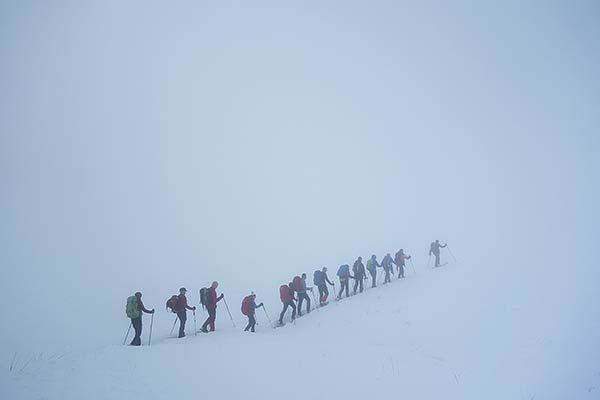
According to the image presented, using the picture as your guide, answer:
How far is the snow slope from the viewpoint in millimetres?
8805

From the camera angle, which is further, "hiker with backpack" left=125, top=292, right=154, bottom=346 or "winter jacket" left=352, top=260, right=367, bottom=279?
"winter jacket" left=352, top=260, right=367, bottom=279

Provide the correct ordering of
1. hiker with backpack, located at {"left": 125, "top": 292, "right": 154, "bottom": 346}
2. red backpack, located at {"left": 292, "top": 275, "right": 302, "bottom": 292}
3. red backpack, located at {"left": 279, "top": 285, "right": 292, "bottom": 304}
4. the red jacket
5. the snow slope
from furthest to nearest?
red backpack, located at {"left": 292, "top": 275, "right": 302, "bottom": 292}
red backpack, located at {"left": 279, "top": 285, "right": 292, "bottom": 304}
the red jacket
hiker with backpack, located at {"left": 125, "top": 292, "right": 154, "bottom": 346}
the snow slope

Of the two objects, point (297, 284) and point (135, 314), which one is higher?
point (135, 314)

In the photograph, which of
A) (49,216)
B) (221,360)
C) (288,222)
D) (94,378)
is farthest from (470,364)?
(288,222)

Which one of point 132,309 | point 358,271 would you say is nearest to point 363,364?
point 132,309

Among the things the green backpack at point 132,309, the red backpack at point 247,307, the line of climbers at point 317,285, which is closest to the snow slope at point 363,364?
the green backpack at point 132,309

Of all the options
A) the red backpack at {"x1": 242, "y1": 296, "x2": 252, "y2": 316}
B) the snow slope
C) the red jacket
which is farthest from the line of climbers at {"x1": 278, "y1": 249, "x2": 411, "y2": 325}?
the red jacket

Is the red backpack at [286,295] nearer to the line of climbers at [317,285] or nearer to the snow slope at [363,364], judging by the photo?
the line of climbers at [317,285]

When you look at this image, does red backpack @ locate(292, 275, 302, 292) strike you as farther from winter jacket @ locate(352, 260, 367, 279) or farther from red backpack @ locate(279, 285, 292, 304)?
winter jacket @ locate(352, 260, 367, 279)

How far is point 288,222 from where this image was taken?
139 meters

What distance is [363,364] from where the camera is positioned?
1097 centimetres

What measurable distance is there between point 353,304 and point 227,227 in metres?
95.4

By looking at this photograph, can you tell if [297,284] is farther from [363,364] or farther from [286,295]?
[363,364]

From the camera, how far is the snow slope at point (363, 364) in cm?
880
